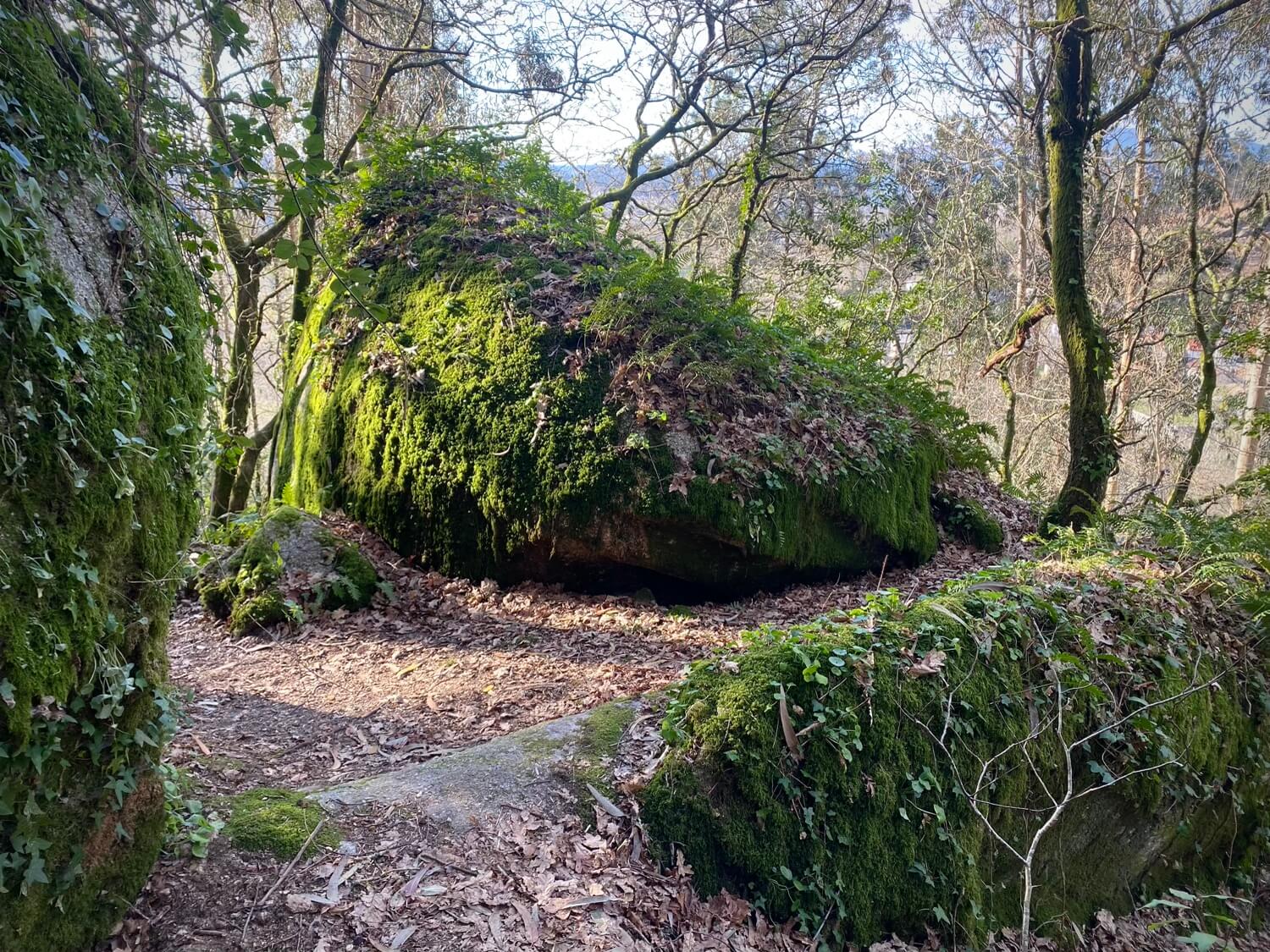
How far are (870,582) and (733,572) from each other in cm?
153

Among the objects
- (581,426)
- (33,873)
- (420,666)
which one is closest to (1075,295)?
(581,426)

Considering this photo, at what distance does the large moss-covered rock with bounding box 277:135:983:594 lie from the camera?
620 centimetres

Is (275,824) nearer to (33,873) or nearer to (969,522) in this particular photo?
(33,873)

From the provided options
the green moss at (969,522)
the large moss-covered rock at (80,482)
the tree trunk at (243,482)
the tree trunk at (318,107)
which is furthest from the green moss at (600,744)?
the tree trunk at (243,482)

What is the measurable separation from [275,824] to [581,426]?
400cm

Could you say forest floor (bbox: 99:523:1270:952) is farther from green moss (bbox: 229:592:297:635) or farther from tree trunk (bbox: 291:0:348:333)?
tree trunk (bbox: 291:0:348:333)

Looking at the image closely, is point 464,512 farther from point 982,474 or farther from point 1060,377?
point 1060,377

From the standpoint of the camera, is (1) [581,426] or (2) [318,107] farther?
(2) [318,107]

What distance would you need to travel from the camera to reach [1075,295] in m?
7.89

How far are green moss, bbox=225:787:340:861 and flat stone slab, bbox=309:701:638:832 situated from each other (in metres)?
0.12

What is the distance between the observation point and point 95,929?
228cm

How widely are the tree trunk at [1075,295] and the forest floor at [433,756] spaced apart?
185 cm

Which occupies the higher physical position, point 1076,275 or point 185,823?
point 1076,275

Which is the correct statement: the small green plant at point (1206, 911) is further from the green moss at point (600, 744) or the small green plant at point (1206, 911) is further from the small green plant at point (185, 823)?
the small green plant at point (185, 823)
